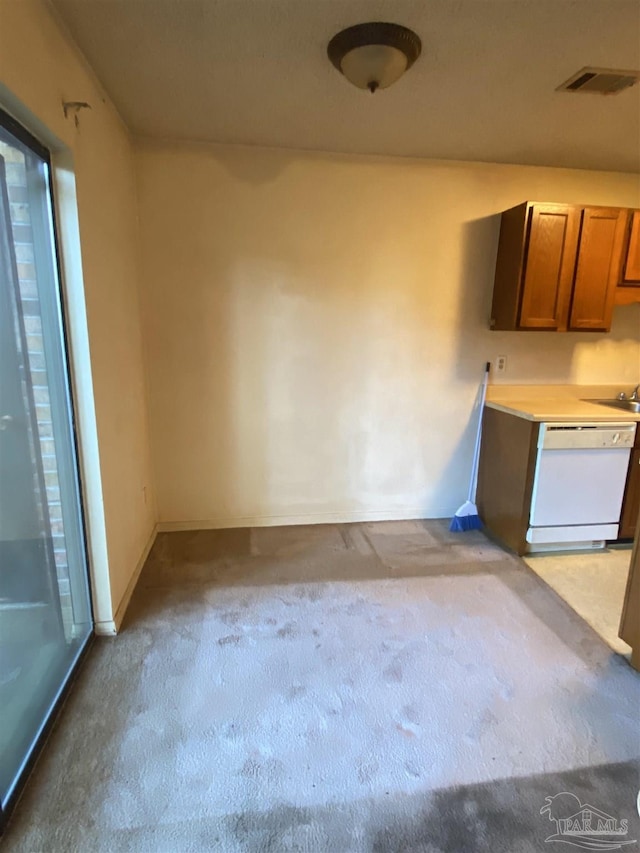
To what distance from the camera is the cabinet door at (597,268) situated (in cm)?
281

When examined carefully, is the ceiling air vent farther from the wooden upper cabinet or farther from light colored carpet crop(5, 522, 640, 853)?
light colored carpet crop(5, 522, 640, 853)

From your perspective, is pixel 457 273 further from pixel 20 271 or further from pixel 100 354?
pixel 20 271

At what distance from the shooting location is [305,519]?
10.9ft

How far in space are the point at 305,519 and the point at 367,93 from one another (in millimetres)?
2496

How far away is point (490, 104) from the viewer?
85.8 inches

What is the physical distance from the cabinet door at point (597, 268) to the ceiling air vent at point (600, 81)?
0.86 meters

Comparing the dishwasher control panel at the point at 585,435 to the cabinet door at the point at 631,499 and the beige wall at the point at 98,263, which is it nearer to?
the cabinet door at the point at 631,499

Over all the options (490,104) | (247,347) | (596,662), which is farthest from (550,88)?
(596,662)

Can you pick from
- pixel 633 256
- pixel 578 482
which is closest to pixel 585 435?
pixel 578 482

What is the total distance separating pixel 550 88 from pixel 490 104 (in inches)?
10.2

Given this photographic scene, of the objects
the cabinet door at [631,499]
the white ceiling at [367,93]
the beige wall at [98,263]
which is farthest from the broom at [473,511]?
the beige wall at [98,263]

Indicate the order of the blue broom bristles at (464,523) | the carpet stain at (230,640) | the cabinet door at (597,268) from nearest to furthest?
the carpet stain at (230,640)
the cabinet door at (597,268)
the blue broom bristles at (464,523)

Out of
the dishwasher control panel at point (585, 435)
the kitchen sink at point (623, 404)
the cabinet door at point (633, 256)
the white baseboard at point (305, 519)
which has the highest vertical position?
Answer: the cabinet door at point (633, 256)

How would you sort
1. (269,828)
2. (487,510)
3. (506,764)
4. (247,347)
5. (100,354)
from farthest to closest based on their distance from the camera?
(487,510)
(247,347)
(100,354)
(506,764)
(269,828)
